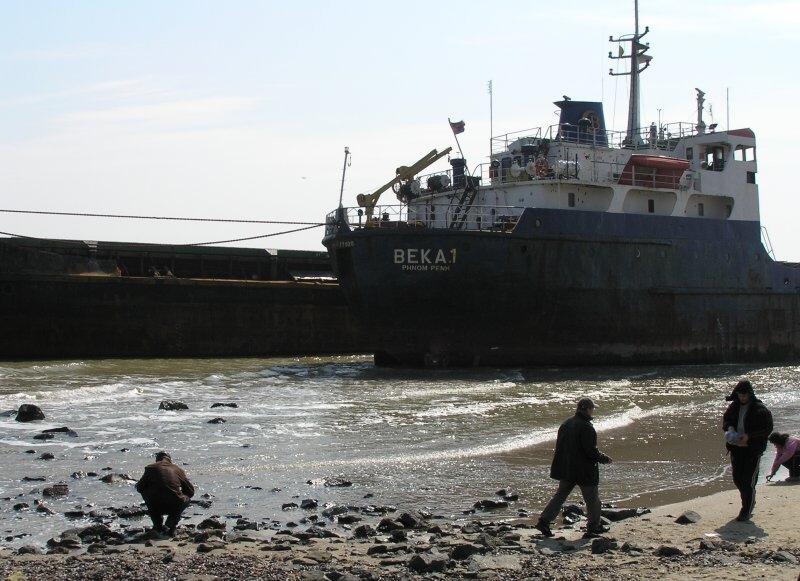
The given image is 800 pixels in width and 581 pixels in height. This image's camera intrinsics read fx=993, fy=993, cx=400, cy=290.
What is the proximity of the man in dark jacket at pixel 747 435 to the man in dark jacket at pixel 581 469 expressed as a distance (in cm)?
119

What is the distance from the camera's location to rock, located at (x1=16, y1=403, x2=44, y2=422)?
1416 centimetres

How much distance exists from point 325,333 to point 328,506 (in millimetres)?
18916

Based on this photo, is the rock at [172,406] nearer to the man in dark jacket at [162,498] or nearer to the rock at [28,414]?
the rock at [28,414]

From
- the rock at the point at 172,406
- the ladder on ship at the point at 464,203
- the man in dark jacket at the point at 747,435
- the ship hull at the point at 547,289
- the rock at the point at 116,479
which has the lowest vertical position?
the rock at the point at 116,479

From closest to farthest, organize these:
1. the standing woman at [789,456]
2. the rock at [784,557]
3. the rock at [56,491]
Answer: the rock at [784,557] < the rock at [56,491] < the standing woman at [789,456]

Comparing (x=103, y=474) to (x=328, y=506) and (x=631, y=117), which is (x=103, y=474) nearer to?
(x=328, y=506)

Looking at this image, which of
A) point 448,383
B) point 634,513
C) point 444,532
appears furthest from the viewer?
point 448,383

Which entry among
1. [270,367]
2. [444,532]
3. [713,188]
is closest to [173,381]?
[270,367]

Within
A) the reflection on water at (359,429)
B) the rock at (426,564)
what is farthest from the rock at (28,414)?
the rock at (426,564)

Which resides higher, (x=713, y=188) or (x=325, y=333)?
(x=713, y=188)

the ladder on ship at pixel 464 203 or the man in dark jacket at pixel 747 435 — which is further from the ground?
the ladder on ship at pixel 464 203

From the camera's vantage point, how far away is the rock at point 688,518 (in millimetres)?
8281

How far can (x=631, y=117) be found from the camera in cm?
2794

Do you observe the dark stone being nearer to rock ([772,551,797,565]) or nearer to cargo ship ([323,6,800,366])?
rock ([772,551,797,565])
